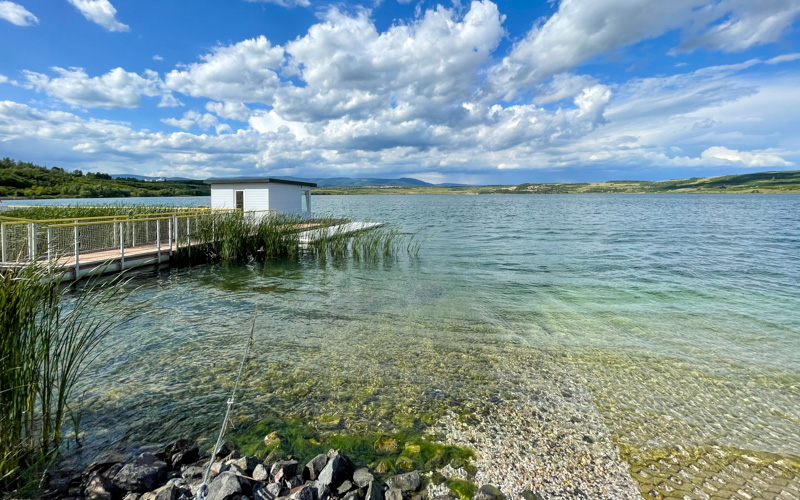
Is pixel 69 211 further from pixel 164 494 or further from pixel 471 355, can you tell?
pixel 164 494

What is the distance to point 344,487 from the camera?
10.3 feet

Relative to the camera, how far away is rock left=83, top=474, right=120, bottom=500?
3.03 metres

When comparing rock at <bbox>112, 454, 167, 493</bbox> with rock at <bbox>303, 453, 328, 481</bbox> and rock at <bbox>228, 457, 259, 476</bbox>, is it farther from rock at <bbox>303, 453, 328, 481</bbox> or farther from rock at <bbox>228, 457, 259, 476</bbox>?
rock at <bbox>303, 453, 328, 481</bbox>

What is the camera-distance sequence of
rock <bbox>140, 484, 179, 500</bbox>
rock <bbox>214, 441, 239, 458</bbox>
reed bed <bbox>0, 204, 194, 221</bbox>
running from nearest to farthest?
rock <bbox>140, 484, 179, 500</bbox> < rock <bbox>214, 441, 239, 458</bbox> < reed bed <bbox>0, 204, 194, 221</bbox>

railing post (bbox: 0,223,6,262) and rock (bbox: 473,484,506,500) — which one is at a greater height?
railing post (bbox: 0,223,6,262)

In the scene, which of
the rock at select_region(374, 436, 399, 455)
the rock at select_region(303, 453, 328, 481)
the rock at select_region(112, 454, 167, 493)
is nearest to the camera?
the rock at select_region(112, 454, 167, 493)

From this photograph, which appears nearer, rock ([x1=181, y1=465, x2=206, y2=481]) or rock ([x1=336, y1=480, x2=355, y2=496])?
rock ([x1=336, y1=480, x2=355, y2=496])

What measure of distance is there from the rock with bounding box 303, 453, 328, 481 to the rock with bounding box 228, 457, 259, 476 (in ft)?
1.40

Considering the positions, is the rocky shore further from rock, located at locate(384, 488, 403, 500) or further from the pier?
Answer: the pier

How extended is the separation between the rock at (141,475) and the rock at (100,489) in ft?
0.13

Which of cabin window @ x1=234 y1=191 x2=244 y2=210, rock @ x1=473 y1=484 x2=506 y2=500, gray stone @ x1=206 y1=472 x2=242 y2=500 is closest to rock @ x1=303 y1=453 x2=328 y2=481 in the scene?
gray stone @ x1=206 y1=472 x2=242 y2=500

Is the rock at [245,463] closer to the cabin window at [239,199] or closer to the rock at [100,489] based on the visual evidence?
the rock at [100,489]

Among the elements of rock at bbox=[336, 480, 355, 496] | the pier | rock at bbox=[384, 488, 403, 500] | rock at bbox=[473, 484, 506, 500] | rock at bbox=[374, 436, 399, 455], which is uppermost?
the pier

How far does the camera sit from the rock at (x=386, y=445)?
3826 millimetres
